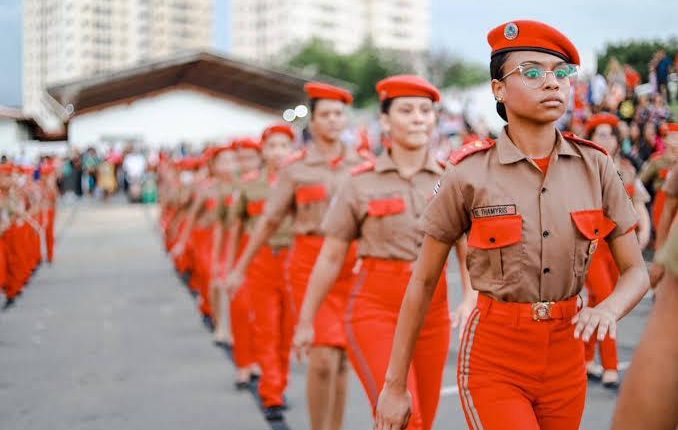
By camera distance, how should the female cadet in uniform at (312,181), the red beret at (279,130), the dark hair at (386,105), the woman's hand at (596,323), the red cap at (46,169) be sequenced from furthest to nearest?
the red cap at (46,169)
the red beret at (279,130)
the female cadet in uniform at (312,181)
the dark hair at (386,105)
the woman's hand at (596,323)

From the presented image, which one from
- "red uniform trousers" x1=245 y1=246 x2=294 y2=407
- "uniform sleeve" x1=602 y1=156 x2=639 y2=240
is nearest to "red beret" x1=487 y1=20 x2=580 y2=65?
"uniform sleeve" x1=602 y1=156 x2=639 y2=240

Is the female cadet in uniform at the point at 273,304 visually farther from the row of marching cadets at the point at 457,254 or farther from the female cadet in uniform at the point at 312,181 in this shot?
the female cadet in uniform at the point at 312,181

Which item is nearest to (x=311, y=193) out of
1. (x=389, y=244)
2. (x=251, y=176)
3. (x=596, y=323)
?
(x=389, y=244)

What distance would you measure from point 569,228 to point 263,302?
4.28 metres

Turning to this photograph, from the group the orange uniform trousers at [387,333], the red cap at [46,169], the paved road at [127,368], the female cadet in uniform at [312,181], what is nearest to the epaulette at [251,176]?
the female cadet in uniform at [312,181]

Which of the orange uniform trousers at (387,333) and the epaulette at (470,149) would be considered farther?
the orange uniform trousers at (387,333)

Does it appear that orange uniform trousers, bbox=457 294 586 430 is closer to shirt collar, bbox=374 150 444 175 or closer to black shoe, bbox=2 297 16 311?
shirt collar, bbox=374 150 444 175

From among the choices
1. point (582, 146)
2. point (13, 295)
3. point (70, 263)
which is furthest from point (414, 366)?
point (70, 263)

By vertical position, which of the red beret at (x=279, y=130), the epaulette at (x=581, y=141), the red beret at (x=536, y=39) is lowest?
the epaulette at (x=581, y=141)

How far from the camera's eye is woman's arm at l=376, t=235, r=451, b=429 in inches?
118

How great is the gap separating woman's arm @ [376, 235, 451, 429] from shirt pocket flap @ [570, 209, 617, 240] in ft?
1.41

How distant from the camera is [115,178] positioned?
41562 mm

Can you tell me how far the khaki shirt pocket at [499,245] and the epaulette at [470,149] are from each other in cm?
21

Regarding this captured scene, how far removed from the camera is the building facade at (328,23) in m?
155
